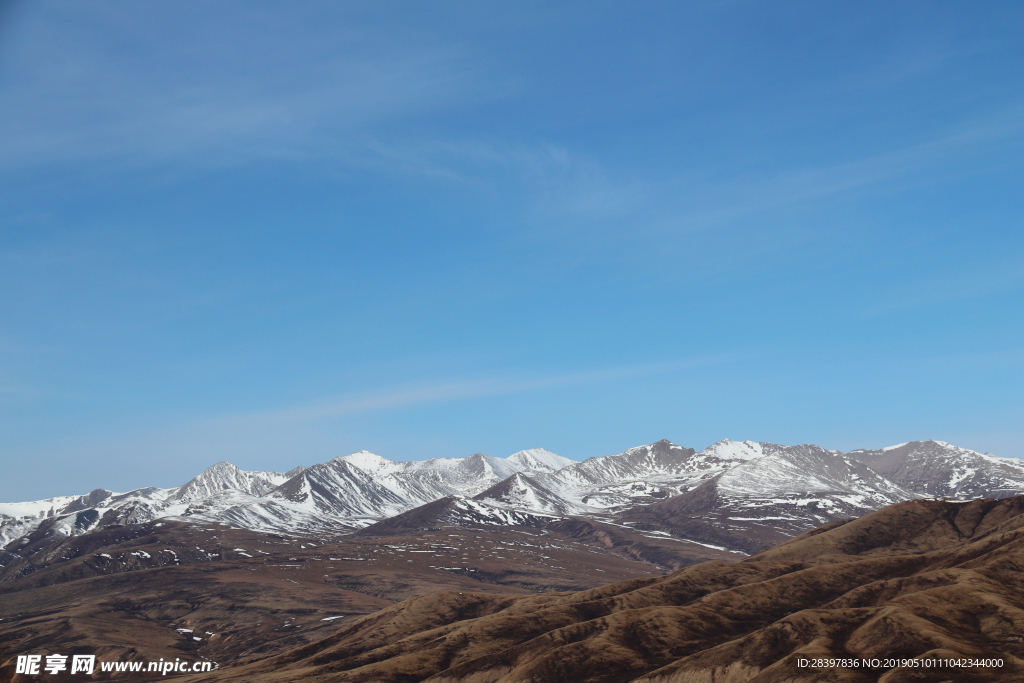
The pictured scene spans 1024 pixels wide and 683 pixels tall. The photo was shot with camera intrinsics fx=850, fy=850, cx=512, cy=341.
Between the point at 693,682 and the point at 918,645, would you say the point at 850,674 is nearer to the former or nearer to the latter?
the point at 918,645

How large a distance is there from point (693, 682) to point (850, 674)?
36.7 metres

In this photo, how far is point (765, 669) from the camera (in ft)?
624

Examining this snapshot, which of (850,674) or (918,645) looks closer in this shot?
(850,674)

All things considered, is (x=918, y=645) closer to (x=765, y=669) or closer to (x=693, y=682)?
(x=765, y=669)

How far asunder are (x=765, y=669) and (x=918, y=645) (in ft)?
113

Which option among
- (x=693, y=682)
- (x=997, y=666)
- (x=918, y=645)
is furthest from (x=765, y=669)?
(x=997, y=666)

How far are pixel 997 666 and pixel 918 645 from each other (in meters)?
17.0

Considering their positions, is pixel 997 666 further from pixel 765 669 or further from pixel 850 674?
pixel 765 669

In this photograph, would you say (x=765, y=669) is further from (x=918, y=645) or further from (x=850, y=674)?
(x=918, y=645)

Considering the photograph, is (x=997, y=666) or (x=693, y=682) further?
(x=693, y=682)

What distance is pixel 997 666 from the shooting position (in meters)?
176

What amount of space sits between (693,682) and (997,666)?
209 feet

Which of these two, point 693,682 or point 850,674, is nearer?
point 850,674

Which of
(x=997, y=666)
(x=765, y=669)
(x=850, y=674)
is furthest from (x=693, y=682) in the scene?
(x=997, y=666)
